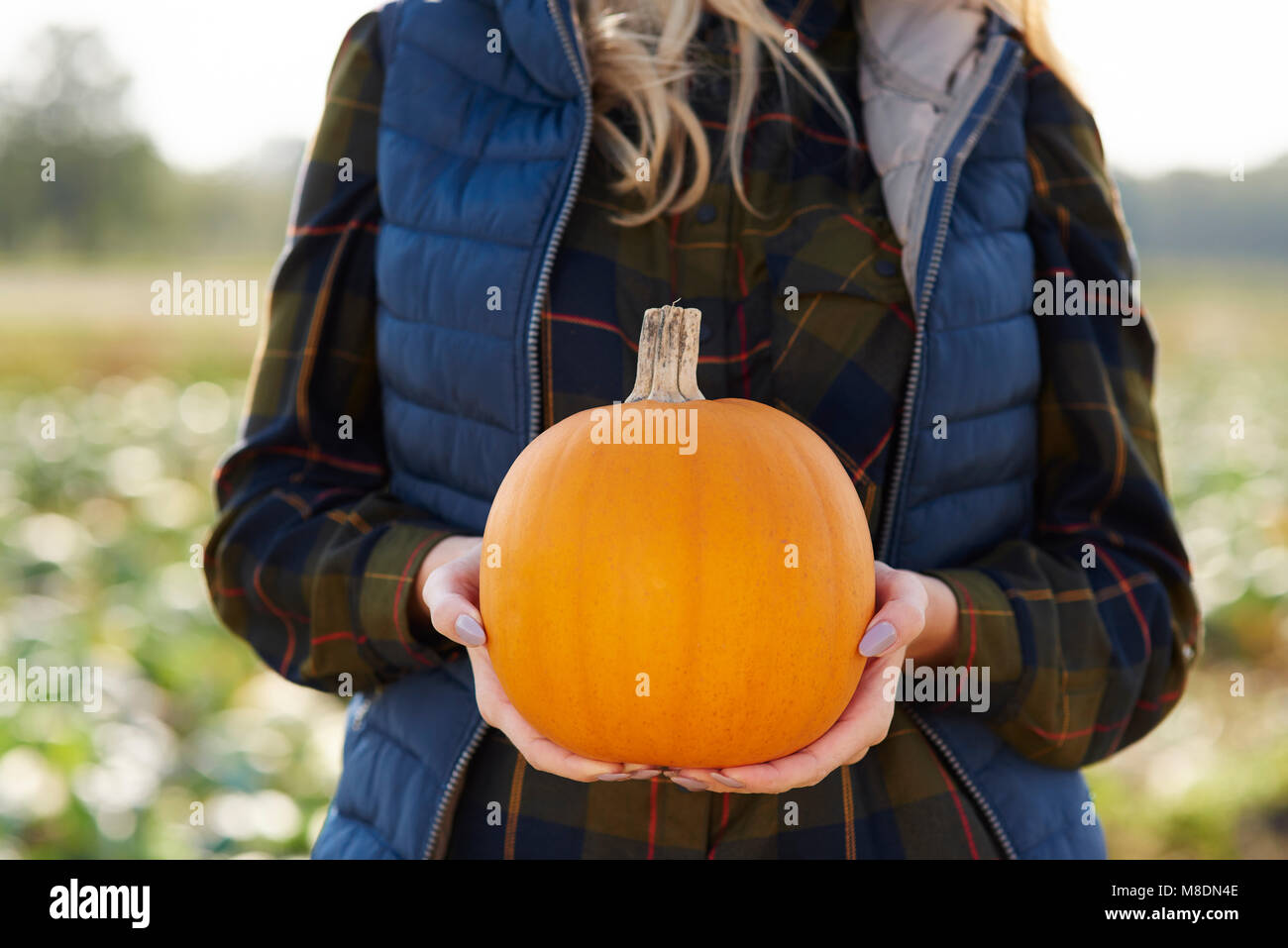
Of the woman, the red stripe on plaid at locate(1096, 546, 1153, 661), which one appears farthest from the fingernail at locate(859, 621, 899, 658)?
the red stripe on plaid at locate(1096, 546, 1153, 661)

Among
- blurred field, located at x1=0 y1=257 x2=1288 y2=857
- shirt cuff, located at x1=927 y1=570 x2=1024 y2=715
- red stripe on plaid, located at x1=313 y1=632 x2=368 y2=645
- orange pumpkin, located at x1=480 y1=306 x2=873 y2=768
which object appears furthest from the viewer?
blurred field, located at x1=0 y1=257 x2=1288 y2=857

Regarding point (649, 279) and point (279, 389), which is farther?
point (279, 389)

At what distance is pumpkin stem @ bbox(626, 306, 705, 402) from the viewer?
1.24 m

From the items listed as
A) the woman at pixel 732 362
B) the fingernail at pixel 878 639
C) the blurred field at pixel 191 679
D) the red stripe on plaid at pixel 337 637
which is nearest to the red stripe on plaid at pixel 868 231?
the woman at pixel 732 362

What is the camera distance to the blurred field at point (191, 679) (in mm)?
3486

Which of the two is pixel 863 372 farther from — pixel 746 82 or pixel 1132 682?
pixel 1132 682

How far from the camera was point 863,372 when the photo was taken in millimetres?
1515

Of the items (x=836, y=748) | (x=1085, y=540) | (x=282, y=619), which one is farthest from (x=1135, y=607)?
(x=282, y=619)

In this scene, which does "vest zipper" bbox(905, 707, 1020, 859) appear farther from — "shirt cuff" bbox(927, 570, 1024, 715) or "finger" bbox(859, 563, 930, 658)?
"finger" bbox(859, 563, 930, 658)

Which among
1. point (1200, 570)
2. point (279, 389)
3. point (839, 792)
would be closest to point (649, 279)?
point (279, 389)

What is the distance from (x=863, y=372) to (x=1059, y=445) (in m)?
0.39
